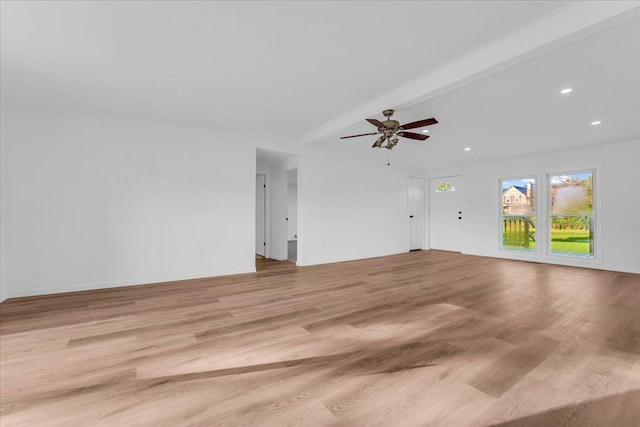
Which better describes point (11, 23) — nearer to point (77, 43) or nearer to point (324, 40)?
point (77, 43)

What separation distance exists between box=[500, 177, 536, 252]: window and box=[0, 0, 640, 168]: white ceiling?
2374 millimetres

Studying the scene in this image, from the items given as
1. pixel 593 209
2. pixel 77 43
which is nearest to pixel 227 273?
pixel 77 43

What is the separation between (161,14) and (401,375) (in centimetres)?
322

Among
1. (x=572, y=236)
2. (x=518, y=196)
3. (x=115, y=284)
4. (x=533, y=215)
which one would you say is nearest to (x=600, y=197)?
(x=572, y=236)

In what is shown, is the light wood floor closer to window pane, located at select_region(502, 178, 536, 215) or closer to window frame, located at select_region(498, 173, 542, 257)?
window frame, located at select_region(498, 173, 542, 257)

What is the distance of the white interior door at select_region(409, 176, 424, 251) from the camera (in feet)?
27.3

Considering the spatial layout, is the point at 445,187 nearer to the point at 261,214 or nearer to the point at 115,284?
the point at 261,214

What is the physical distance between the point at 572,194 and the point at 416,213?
141 inches

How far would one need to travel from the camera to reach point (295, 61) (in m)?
2.82

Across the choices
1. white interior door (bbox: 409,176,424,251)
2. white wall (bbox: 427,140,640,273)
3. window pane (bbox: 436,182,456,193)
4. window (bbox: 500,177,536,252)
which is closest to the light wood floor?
white wall (bbox: 427,140,640,273)

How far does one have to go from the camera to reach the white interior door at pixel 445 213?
26.1 feet

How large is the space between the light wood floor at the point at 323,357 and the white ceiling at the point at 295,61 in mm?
2568

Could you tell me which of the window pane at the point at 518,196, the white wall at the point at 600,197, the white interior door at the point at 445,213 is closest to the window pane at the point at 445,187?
the white interior door at the point at 445,213

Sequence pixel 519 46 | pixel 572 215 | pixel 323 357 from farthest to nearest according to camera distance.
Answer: pixel 572 215
pixel 519 46
pixel 323 357
